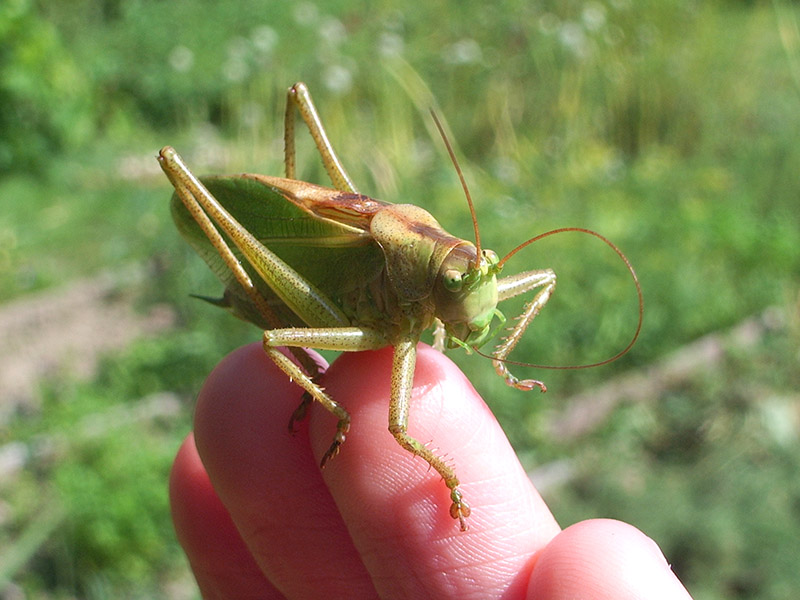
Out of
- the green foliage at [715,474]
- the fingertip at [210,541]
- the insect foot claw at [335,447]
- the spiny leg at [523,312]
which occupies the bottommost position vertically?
the green foliage at [715,474]

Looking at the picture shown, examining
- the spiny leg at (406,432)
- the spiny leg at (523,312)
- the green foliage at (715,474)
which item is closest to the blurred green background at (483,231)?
the green foliage at (715,474)

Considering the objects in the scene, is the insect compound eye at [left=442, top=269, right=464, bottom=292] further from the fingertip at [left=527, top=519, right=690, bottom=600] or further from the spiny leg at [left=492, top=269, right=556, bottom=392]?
the fingertip at [left=527, top=519, right=690, bottom=600]

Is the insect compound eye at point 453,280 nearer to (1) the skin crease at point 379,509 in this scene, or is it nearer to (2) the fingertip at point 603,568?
(1) the skin crease at point 379,509

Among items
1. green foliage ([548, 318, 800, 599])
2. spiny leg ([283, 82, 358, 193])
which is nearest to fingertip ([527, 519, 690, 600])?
spiny leg ([283, 82, 358, 193])

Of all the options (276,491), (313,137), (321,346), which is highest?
(313,137)

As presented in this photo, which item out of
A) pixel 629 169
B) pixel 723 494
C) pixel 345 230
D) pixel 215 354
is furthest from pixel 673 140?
pixel 345 230

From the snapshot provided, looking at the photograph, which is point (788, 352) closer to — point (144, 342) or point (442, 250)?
point (442, 250)

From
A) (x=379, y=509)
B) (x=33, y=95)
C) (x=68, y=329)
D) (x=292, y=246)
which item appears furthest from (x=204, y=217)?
(x=33, y=95)

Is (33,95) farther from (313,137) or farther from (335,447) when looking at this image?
(335,447)
